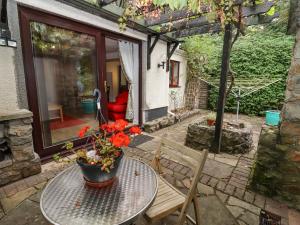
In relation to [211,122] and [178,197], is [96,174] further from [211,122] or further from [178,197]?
[211,122]

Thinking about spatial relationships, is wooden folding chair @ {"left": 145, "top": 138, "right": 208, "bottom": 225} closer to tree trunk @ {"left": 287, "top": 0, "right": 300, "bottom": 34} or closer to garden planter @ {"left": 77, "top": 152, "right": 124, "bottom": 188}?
garden planter @ {"left": 77, "top": 152, "right": 124, "bottom": 188}

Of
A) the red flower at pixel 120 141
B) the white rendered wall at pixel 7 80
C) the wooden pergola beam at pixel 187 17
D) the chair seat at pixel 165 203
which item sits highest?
the wooden pergola beam at pixel 187 17

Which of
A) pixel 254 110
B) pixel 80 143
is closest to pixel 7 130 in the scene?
pixel 80 143

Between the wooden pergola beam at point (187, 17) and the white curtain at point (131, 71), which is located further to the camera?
the white curtain at point (131, 71)

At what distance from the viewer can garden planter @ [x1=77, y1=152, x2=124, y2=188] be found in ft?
3.57

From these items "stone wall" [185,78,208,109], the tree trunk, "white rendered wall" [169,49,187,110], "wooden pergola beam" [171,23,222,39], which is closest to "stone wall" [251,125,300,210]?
the tree trunk

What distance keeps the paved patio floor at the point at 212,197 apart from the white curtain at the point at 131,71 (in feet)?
5.63

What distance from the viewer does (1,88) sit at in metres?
2.22

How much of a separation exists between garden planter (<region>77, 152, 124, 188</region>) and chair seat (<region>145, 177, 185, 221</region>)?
1.23 ft

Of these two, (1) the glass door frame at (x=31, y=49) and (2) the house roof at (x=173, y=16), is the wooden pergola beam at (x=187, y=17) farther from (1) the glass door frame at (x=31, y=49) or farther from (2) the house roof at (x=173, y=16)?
(1) the glass door frame at (x=31, y=49)

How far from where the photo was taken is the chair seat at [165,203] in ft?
4.08

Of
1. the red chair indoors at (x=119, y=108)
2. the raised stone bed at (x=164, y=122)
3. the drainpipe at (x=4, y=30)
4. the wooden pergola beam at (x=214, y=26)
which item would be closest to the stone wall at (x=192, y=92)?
the raised stone bed at (x=164, y=122)

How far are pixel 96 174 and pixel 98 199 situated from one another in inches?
5.9

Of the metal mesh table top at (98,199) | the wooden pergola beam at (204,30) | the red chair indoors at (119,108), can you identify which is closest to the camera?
the metal mesh table top at (98,199)
